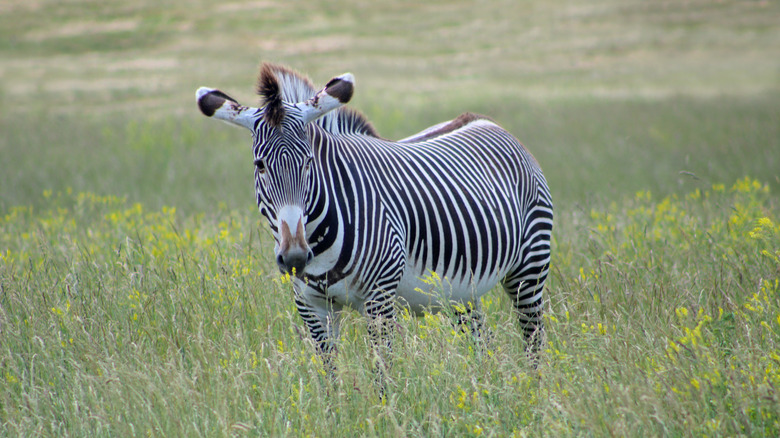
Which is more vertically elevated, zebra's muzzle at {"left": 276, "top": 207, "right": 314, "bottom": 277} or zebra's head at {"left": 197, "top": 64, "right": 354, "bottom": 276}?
zebra's head at {"left": 197, "top": 64, "right": 354, "bottom": 276}

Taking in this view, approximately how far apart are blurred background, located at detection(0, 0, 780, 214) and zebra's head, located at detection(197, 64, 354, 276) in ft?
2.25

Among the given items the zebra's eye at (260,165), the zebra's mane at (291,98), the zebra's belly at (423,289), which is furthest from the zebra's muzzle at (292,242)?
the zebra's belly at (423,289)

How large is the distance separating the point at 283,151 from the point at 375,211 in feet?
2.20

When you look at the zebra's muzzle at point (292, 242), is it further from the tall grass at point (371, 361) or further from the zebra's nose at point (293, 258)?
the tall grass at point (371, 361)

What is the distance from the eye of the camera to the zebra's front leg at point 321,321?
347 centimetres

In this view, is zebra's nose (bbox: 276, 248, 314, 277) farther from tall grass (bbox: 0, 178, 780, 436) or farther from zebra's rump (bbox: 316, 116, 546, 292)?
zebra's rump (bbox: 316, 116, 546, 292)

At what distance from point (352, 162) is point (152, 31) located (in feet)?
131

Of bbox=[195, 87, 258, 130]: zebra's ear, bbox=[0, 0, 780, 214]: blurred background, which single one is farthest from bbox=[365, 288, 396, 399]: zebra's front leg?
bbox=[0, 0, 780, 214]: blurred background

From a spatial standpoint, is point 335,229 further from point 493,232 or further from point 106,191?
point 106,191

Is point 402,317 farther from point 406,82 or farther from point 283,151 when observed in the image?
point 406,82

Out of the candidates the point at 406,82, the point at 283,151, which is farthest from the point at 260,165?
the point at 406,82

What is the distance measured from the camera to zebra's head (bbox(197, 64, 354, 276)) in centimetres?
298

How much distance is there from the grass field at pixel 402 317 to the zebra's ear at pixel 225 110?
4.03 ft

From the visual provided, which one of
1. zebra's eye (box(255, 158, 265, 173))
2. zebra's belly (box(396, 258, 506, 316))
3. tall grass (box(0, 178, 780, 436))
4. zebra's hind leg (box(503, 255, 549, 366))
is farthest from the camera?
zebra's hind leg (box(503, 255, 549, 366))
